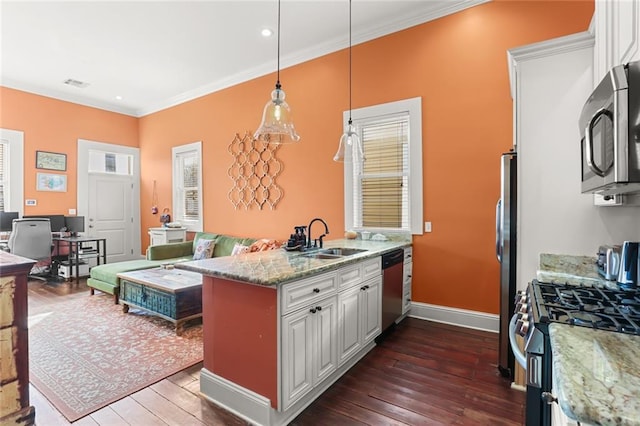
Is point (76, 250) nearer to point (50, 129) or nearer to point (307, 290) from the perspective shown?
point (50, 129)

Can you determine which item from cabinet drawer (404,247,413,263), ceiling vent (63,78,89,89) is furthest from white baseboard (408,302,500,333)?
ceiling vent (63,78,89,89)

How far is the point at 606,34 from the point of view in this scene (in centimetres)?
158

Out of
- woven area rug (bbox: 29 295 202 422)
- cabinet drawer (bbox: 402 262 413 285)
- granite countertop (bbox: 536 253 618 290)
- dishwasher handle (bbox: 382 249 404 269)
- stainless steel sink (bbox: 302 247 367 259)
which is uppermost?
granite countertop (bbox: 536 253 618 290)

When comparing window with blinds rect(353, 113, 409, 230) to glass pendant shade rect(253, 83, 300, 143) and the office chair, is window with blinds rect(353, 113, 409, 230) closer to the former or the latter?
glass pendant shade rect(253, 83, 300, 143)

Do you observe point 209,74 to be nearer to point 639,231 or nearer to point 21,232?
point 21,232

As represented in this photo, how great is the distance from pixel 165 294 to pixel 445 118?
3.71 m

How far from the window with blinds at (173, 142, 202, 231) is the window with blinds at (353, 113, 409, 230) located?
3442mm

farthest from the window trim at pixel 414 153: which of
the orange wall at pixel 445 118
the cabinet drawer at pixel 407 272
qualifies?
the cabinet drawer at pixel 407 272

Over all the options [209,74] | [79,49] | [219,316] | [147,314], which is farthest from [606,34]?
[79,49]

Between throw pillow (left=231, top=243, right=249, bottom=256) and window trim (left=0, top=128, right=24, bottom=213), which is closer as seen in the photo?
throw pillow (left=231, top=243, right=249, bottom=256)

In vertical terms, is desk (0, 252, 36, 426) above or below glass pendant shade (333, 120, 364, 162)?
below

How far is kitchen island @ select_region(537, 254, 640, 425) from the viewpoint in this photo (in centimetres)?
60

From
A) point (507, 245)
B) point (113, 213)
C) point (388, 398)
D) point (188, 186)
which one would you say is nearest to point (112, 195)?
point (113, 213)

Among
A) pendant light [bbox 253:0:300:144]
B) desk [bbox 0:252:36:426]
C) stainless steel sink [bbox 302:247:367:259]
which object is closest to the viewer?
desk [bbox 0:252:36:426]
